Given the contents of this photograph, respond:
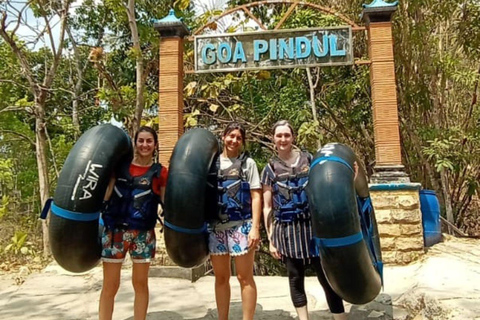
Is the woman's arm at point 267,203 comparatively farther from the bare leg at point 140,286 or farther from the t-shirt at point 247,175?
the bare leg at point 140,286

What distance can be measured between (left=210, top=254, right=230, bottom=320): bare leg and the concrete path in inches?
23.7

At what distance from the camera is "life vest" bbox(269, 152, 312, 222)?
2.67 m

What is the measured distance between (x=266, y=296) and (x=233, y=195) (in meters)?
1.58

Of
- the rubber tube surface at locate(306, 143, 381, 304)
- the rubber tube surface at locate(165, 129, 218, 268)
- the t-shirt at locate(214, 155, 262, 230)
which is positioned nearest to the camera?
the rubber tube surface at locate(306, 143, 381, 304)

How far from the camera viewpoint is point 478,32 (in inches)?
270

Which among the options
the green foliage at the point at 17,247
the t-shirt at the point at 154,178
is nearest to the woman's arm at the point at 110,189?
the t-shirt at the point at 154,178

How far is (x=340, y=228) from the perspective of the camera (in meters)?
2.28

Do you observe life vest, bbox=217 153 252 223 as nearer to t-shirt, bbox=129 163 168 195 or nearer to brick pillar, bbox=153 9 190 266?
t-shirt, bbox=129 163 168 195

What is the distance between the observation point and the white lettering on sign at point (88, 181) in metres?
2.55

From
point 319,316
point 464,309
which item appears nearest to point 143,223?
point 319,316

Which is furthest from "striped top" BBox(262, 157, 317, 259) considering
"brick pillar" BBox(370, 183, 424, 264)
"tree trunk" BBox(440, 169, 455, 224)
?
"tree trunk" BBox(440, 169, 455, 224)

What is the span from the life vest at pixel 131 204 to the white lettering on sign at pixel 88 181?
0.19 meters

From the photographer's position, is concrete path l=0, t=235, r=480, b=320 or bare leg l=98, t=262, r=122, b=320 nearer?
bare leg l=98, t=262, r=122, b=320

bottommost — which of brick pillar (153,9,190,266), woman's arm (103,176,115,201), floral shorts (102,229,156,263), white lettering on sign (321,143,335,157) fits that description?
floral shorts (102,229,156,263)
